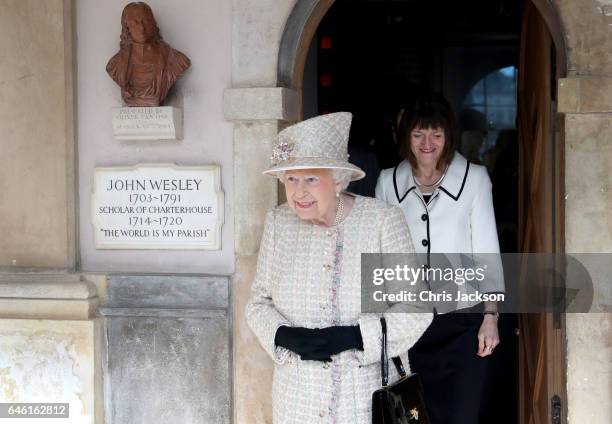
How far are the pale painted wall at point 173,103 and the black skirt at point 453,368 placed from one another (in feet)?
3.39

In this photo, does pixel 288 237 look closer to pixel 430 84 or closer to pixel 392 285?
pixel 392 285

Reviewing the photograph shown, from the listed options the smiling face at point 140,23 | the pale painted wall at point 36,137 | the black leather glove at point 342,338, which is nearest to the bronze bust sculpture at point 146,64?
the smiling face at point 140,23

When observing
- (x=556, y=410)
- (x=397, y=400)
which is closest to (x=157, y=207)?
(x=397, y=400)

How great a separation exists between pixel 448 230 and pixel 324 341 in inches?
40.0

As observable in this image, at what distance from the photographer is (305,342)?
10.0ft

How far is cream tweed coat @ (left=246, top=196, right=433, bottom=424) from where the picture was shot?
3082 millimetres

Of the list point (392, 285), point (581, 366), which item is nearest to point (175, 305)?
point (392, 285)

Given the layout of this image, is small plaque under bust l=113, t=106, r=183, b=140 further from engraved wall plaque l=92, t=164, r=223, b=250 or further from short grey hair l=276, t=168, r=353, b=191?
short grey hair l=276, t=168, r=353, b=191

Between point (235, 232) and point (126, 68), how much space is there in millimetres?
936

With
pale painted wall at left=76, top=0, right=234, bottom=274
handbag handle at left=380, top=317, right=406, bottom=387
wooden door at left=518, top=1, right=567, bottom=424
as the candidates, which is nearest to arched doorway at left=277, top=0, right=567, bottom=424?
wooden door at left=518, top=1, right=567, bottom=424

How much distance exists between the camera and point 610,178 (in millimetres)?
3742

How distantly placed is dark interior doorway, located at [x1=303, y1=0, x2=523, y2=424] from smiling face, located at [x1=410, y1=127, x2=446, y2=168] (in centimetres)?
329

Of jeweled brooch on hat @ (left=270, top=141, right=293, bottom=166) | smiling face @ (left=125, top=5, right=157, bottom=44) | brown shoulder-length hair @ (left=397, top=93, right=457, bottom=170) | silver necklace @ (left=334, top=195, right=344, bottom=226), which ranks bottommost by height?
silver necklace @ (left=334, top=195, right=344, bottom=226)

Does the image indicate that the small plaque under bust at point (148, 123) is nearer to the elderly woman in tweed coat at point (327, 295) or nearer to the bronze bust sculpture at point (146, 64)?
the bronze bust sculpture at point (146, 64)
